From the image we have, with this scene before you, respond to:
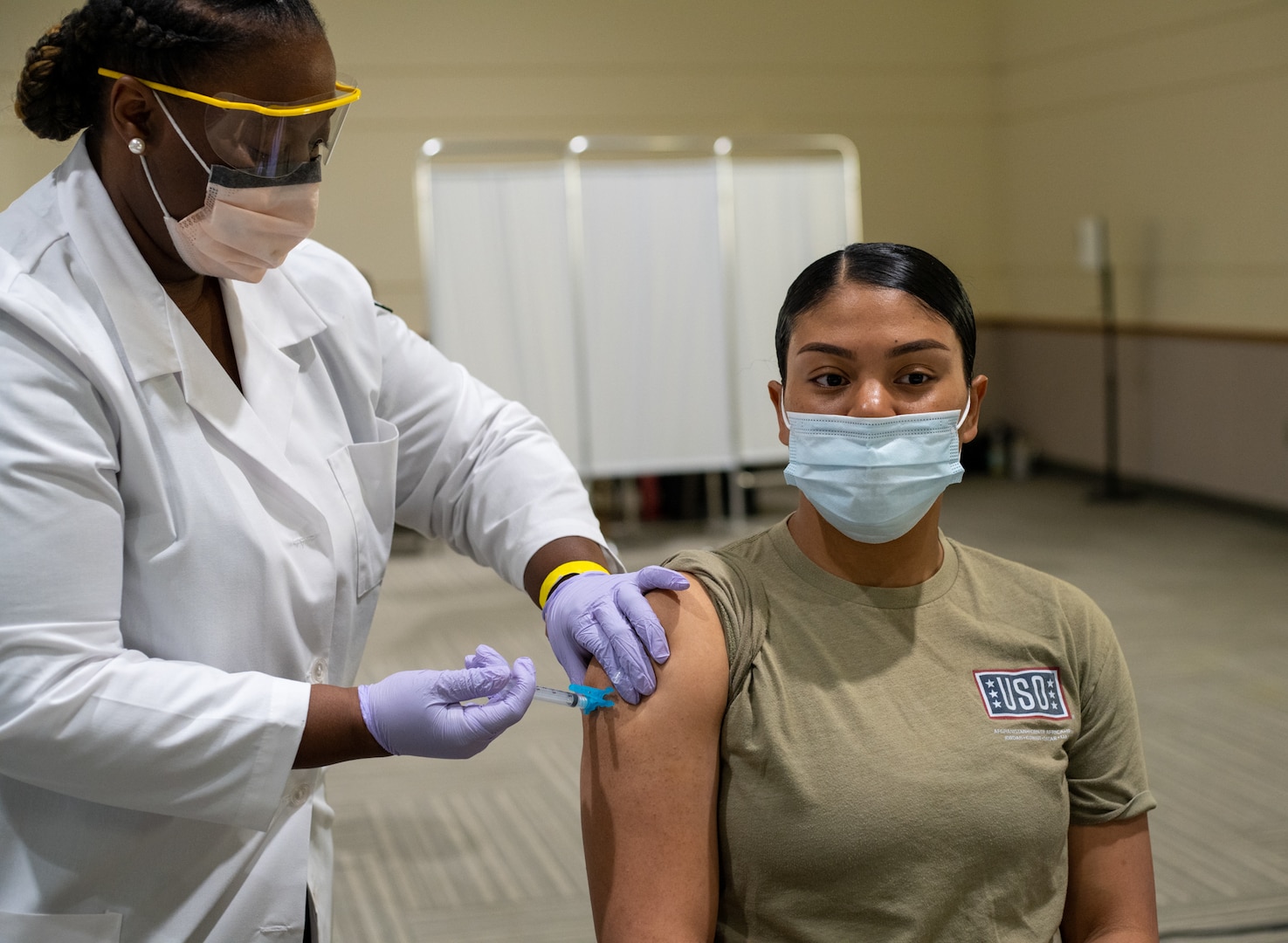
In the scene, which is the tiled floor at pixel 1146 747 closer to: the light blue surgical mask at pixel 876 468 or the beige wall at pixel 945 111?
the light blue surgical mask at pixel 876 468

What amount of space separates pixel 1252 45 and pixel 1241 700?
3.40 m

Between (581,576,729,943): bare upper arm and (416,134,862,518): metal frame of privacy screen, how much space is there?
12.7 ft

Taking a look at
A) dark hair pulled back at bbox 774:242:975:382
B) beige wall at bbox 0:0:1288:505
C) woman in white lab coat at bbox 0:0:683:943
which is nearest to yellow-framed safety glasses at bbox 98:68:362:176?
woman in white lab coat at bbox 0:0:683:943

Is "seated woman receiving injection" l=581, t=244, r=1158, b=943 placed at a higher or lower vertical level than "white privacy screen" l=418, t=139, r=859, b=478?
lower

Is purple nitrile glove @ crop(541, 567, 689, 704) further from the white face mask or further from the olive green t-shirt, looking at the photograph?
the white face mask

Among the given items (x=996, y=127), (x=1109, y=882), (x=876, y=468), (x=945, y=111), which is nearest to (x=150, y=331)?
(x=876, y=468)

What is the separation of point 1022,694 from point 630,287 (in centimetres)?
419

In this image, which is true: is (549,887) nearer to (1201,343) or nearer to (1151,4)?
(1201,343)

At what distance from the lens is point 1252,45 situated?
5582mm

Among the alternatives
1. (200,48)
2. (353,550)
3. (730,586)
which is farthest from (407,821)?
(200,48)

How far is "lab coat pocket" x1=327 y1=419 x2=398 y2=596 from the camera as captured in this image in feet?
4.56

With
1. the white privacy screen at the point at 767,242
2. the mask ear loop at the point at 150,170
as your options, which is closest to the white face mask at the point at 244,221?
the mask ear loop at the point at 150,170

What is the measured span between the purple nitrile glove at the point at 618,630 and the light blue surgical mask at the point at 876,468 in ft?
0.56

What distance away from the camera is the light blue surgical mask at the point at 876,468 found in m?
1.25
